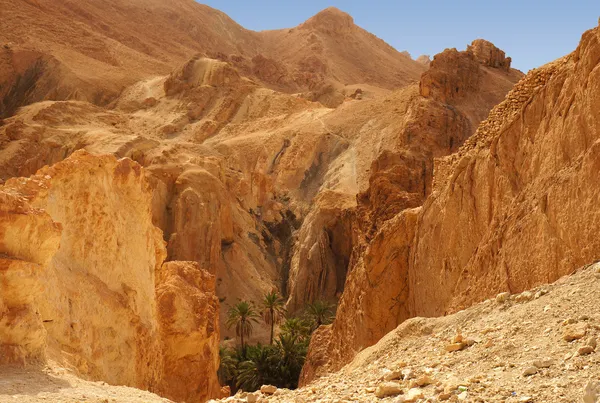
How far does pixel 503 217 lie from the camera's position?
12641 mm

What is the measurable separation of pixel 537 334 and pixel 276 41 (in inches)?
5384

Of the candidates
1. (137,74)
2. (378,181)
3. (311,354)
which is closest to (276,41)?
(137,74)

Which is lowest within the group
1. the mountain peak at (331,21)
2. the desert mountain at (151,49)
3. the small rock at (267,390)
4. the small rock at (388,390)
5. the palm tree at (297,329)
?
the small rock at (267,390)

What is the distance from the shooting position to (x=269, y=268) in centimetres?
4925

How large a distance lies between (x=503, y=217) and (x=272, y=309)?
91.8 ft

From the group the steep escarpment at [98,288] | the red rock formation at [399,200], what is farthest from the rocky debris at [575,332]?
the red rock formation at [399,200]

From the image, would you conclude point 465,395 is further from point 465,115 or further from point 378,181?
point 465,115

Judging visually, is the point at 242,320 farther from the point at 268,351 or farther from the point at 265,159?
the point at 265,159

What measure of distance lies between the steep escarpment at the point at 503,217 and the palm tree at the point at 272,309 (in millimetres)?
20508

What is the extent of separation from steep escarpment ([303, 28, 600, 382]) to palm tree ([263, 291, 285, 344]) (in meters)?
20.5

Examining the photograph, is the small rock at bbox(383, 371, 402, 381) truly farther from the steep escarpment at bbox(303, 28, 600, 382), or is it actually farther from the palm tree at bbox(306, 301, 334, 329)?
the palm tree at bbox(306, 301, 334, 329)

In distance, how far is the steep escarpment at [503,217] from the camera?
1059 cm

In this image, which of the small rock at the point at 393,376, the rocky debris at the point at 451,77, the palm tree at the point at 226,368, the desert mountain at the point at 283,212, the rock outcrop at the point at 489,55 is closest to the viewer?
the small rock at the point at 393,376

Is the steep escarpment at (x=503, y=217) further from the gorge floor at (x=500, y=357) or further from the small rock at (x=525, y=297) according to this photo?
the gorge floor at (x=500, y=357)
